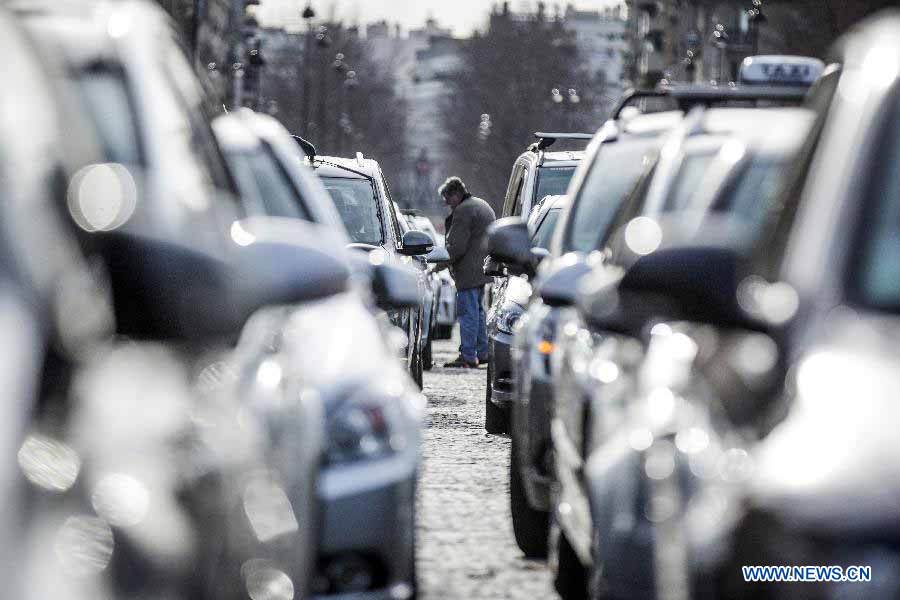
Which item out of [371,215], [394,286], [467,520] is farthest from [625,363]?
[371,215]

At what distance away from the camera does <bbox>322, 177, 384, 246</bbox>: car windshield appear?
47.2 feet

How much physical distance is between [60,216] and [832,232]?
1248 mm

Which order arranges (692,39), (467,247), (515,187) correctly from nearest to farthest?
(515,187) → (467,247) → (692,39)

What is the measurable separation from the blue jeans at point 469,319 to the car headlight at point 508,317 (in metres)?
8.78

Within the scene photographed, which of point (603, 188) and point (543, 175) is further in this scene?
point (543, 175)

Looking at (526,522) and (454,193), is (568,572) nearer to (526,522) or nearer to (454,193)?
(526,522)

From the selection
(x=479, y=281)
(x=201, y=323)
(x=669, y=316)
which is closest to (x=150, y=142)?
(x=201, y=323)

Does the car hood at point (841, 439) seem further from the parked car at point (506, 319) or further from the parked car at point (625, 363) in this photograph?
the parked car at point (506, 319)

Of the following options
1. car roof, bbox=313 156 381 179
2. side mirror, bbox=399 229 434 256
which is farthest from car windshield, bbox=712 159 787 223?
car roof, bbox=313 156 381 179

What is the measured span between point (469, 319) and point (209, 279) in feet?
58.5

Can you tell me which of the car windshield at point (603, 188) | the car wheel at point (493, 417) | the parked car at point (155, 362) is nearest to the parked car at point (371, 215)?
the car wheel at point (493, 417)

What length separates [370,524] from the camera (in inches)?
171

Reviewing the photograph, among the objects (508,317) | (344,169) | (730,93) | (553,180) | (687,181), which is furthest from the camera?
(553,180)

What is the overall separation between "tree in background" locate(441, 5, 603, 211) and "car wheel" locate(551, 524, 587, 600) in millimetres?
107364
